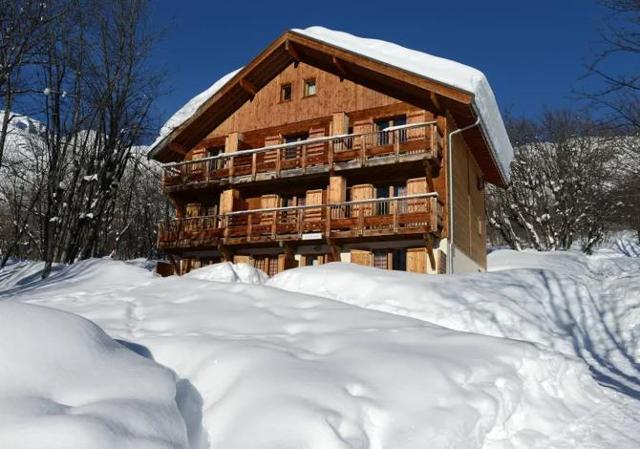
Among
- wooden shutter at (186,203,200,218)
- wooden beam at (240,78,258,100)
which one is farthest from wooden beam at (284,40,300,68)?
wooden shutter at (186,203,200,218)

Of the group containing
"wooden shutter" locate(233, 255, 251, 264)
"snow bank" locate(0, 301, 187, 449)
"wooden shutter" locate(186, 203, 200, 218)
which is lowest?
"snow bank" locate(0, 301, 187, 449)

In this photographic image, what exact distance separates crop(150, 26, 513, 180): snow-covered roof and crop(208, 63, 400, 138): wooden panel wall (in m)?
1.40

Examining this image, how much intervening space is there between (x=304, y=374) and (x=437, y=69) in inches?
613

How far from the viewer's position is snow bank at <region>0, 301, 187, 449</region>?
282 centimetres

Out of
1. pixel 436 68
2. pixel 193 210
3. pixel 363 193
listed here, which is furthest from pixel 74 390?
pixel 193 210

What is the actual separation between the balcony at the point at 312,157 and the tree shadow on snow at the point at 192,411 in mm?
13416

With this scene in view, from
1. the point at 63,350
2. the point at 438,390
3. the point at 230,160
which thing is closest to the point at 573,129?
the point at 230,160

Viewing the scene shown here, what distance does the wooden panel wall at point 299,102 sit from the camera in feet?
64.4

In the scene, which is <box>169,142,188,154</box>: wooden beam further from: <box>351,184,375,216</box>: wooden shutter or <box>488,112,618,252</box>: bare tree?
<box>488,112,618,252</box>: bare tree

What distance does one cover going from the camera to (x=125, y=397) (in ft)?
11.5

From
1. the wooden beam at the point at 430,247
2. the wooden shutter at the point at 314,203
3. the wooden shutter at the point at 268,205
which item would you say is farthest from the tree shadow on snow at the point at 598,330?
the wooden shutter at the point at 268,205

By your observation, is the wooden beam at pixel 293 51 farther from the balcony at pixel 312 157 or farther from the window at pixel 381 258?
the window at pixel 381 258

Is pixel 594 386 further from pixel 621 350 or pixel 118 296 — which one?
pixel 118 296

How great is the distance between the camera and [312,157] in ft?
62.8
